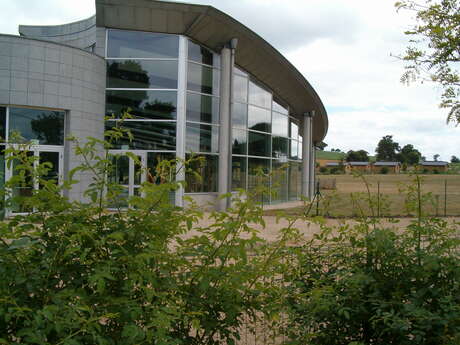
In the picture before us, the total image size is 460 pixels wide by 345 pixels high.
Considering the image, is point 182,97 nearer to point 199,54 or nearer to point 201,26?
point 199,54

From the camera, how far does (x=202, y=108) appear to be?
757 inches

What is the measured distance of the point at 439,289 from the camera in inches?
96.1

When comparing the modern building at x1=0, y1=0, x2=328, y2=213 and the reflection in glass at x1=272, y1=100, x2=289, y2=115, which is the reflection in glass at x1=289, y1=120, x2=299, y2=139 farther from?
the modern building at x1=0, y1=0, x2=328, y2=213

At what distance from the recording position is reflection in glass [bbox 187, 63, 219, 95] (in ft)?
61.6

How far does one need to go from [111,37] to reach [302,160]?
16814 mm

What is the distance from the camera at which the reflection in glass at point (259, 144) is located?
73.2 feet

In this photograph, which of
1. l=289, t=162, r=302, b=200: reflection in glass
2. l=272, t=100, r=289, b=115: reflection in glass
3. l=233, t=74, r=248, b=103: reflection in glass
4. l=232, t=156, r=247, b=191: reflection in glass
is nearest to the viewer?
l=232, t=156, r=247, b=191: reflection in glass

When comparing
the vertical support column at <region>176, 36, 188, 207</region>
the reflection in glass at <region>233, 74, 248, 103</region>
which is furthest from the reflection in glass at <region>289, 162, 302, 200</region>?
the vertical support column at <region>176, 36, 188, 207</region>

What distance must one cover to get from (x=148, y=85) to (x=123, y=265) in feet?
55.7

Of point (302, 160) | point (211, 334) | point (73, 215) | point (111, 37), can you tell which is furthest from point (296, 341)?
point (302, 160)

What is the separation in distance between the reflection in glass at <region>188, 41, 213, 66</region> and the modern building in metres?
0.04

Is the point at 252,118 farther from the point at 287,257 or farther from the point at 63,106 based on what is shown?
the point at 287,257

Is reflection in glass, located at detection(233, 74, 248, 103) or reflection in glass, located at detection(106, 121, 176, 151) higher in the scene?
reflection in glass, located at detection(233, 74, 248, 103)

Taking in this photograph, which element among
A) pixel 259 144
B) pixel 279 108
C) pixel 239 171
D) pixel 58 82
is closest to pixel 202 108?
pixel 239 171
